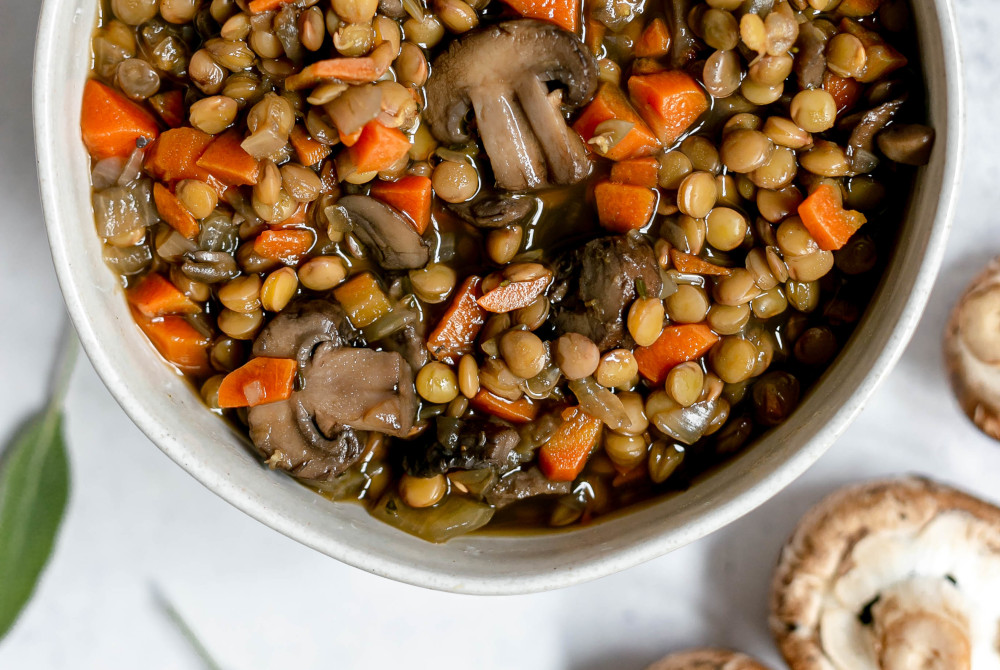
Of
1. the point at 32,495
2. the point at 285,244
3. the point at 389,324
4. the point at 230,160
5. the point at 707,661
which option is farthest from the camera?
the point at 32,495

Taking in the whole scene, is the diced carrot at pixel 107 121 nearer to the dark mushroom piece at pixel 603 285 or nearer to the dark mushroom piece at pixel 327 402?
the dark mushroom piece at pixel 327 402

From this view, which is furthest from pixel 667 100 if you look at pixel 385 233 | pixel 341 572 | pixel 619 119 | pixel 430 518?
pixel 341 572

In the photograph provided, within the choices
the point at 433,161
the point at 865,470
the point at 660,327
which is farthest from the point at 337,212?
the point at 865,470

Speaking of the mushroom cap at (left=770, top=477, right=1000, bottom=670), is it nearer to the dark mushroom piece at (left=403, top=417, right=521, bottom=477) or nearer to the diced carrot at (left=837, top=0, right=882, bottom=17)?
the dark mushroom piece at (left=403, top=417, right=521, bottom=477)

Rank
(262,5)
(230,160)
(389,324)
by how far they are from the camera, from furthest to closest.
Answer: (389,324) < (230,160) < (262,5)

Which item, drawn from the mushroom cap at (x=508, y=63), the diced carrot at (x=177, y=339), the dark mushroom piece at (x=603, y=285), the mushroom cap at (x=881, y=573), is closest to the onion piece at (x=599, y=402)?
the dark mushroom piece at (x=603, y=285)

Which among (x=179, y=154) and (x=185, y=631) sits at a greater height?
(x=179, y=154)

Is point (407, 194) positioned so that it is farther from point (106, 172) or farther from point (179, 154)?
point (106, 172)

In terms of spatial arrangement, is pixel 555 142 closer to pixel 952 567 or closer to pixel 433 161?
pixel 433 161
